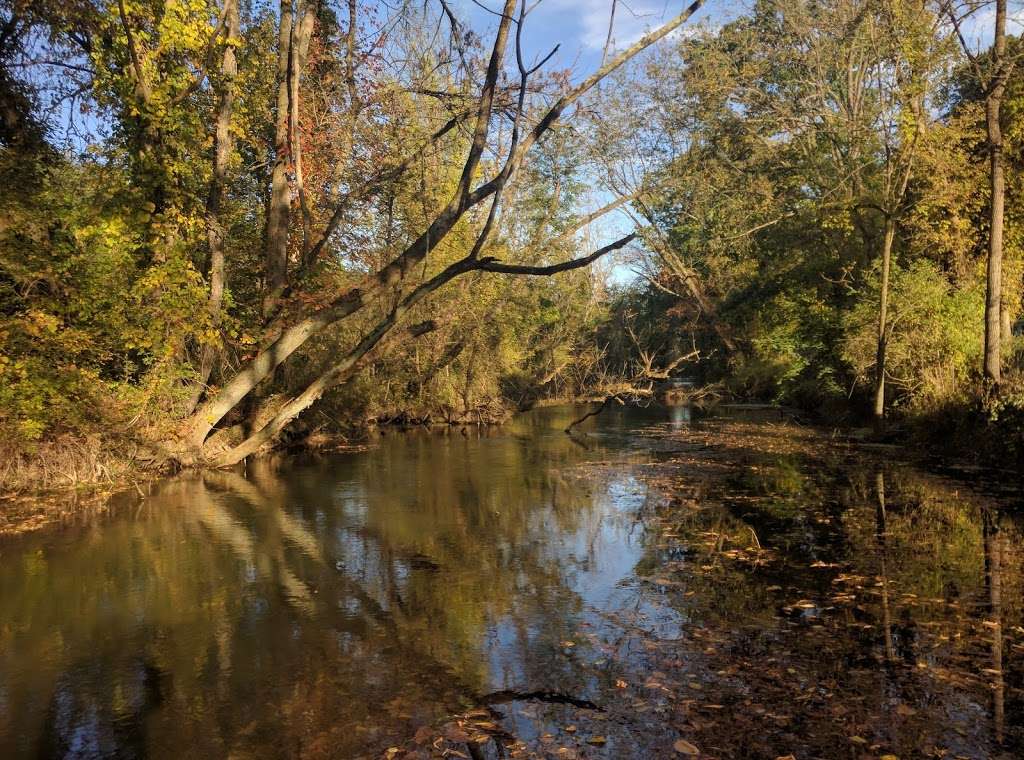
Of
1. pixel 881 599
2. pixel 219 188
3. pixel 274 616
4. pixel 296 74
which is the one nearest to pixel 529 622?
pixel 274 616

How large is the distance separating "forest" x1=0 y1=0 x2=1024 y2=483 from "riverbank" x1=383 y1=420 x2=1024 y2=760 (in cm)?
606

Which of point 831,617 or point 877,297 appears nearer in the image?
point 831,617

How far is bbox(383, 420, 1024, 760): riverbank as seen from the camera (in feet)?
15.2

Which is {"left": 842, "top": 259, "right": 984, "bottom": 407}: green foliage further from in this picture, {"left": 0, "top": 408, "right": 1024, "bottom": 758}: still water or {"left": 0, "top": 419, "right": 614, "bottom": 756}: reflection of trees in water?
{"left": 0, "top": 419, "right": 614, "bottom": 756}: reflection of trees in water

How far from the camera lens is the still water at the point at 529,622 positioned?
4.88m

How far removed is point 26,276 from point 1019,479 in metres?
17.2

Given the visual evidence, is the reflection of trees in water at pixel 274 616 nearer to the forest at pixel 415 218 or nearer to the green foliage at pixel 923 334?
the forest at pixel 415 218

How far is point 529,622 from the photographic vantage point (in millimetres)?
6898

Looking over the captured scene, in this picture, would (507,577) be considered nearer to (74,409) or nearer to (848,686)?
(848,686)

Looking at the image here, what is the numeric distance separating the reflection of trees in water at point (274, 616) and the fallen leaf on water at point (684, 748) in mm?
1558

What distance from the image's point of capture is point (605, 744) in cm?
462

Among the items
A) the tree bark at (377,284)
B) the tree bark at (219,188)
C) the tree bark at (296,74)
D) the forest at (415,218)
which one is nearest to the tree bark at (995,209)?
the forest at (415,218)

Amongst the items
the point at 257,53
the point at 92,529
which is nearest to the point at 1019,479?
the point at 92,529

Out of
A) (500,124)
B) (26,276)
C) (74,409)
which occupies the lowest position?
(74,409)
